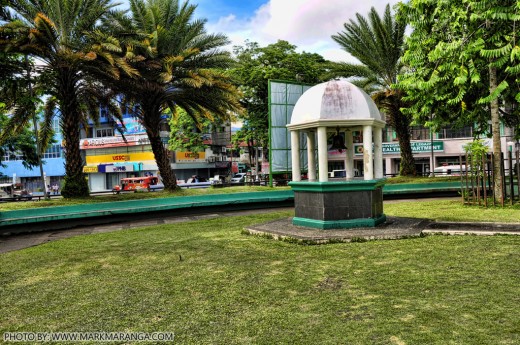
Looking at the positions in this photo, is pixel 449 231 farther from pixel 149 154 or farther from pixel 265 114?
pixel 149 154

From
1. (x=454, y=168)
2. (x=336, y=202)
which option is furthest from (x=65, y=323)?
(x=454, y=168)

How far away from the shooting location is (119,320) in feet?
14.5

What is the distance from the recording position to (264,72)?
32219mm

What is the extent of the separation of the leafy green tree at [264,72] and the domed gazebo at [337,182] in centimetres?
2266

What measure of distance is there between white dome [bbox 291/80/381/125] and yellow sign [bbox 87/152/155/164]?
1697 inches

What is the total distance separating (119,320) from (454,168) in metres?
38.5

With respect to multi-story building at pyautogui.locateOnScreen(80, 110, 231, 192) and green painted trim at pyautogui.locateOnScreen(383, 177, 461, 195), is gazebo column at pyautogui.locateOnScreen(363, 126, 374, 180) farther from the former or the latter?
multi-story building at pyautogui.locateOnScreen(80, 110, 231, 192)

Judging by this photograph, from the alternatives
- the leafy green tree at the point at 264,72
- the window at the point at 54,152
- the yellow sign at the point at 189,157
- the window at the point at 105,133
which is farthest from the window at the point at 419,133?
the window at the point at 54,152

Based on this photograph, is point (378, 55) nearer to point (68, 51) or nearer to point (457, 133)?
point (68, 51)

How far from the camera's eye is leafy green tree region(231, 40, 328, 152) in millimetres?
32281

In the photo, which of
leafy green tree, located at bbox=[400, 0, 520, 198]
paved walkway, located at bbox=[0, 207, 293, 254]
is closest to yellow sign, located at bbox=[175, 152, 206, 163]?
paved walkway, located at bbox=[0, 207, 293, 254]

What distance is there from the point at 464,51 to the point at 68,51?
13301mm

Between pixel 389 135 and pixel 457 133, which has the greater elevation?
pixel 389 135

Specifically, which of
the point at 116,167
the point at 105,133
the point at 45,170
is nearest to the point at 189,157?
the point at 116,167
